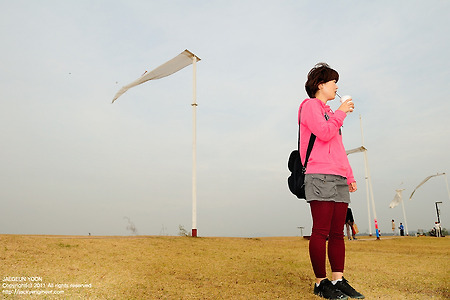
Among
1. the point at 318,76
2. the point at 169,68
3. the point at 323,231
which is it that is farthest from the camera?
the point at 169,68

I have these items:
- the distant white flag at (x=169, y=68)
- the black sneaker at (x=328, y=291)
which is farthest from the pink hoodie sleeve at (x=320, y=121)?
the distant white flag at (x=169, y=68)

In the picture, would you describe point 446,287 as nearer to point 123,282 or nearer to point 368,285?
point 368,285

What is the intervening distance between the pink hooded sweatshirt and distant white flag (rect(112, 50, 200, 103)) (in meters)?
10.1

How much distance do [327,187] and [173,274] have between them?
2.75 m

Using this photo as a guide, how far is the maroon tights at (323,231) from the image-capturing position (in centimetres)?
398

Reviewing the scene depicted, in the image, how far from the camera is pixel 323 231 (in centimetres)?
399

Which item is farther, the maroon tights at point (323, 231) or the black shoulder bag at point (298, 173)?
the black shoulder bag at point (298, 173)

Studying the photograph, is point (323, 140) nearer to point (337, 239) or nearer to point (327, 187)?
point (327, 187)

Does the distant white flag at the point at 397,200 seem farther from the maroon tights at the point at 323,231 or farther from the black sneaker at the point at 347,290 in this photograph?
the black sneaker at the point at 347,290

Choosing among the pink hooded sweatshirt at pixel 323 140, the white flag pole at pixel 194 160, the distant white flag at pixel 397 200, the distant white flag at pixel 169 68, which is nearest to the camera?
the pink hooded sweatshirt at pixel 323 140

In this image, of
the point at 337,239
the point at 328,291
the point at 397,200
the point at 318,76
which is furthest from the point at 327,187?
the point at 397,200

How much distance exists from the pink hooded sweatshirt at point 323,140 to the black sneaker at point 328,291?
4.15 ft

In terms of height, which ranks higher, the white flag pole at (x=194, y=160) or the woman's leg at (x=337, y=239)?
the white flag pole at (x=194, y=160)

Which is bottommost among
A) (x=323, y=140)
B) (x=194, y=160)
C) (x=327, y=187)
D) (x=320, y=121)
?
(x=327, y=187)
